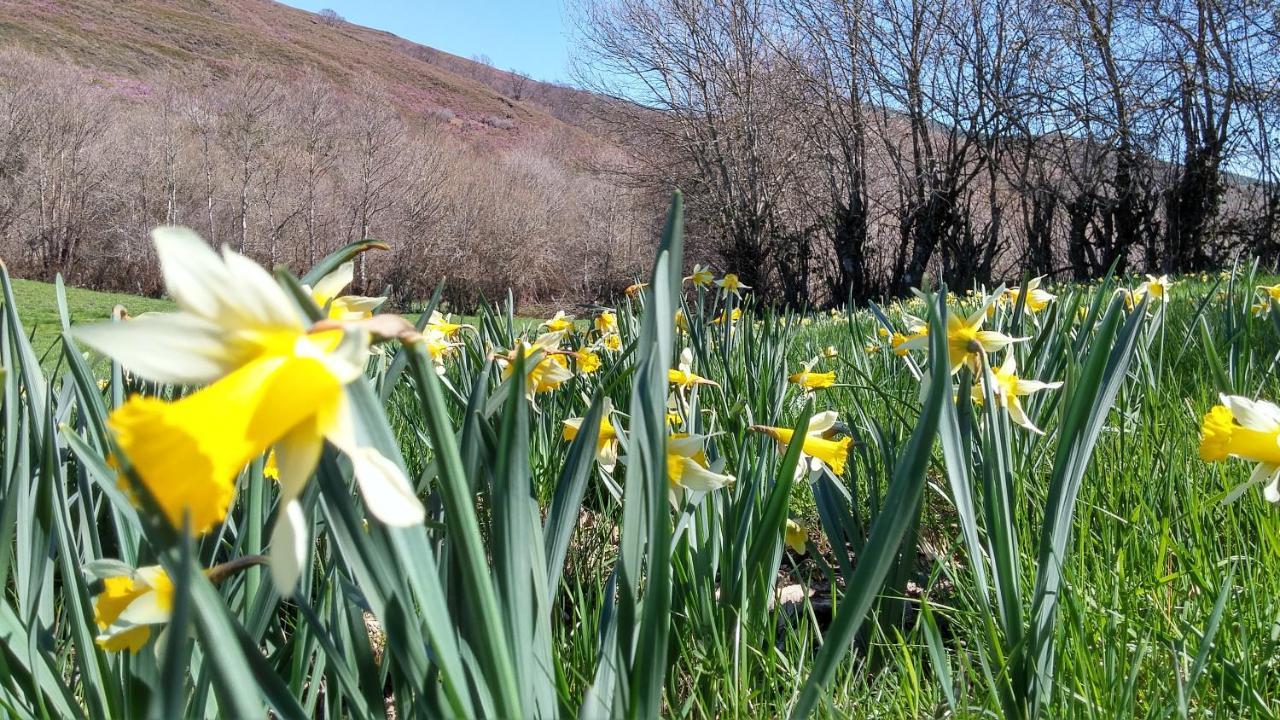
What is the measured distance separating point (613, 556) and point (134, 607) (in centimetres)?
84

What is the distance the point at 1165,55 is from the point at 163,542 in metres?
11.8

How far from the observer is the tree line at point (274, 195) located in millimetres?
16516

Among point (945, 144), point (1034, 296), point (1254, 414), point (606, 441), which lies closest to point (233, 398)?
point (606, 441)

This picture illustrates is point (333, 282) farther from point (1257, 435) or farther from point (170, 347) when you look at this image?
→ point (1257, 435)

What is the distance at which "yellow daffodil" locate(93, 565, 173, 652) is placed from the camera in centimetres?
56

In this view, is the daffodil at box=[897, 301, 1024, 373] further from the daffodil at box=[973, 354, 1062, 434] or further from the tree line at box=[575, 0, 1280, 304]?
the tree line at box=[575, 0, 1280, 304]

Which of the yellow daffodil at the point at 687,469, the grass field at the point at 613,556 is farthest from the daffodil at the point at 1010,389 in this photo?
the yellow daffodil at the point at 687,469

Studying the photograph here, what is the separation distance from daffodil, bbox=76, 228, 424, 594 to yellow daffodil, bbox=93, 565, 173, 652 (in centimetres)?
32

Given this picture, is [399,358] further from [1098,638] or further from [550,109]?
[550,109]

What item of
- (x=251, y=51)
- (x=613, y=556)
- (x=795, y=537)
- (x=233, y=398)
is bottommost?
(x=613, y=556)

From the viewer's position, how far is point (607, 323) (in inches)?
91.9

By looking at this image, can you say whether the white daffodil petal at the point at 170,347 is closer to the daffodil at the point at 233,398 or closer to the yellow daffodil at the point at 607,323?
the daffodil at the point at 233,398

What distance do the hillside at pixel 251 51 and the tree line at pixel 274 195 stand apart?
153 inches

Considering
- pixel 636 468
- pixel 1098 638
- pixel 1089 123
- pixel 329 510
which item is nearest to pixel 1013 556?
pixel 1098 638
